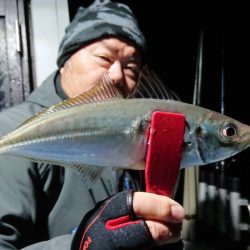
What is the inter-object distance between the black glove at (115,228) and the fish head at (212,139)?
169mm

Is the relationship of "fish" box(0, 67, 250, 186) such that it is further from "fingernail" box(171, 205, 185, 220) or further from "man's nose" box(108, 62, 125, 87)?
"man's nose" box(108, 62, 125, 87)

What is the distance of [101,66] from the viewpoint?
1351 mm

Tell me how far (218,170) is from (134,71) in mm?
882

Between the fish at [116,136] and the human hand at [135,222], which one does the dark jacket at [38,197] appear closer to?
the human hand at [135,222]

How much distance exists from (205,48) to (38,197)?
2.21 meters

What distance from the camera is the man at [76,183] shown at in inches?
28.9

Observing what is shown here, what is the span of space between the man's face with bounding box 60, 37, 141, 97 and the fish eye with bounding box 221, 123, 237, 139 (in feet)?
2.34

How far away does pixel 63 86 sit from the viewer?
56.3 inches

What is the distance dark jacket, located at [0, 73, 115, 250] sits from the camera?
1.02 m

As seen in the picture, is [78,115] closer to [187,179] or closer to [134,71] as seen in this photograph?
[134,71]

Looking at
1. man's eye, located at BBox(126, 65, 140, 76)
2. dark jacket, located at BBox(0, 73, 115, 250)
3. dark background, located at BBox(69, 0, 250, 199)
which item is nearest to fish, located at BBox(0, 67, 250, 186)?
dark jacket, located at BBox(0, 73, 115, 250)

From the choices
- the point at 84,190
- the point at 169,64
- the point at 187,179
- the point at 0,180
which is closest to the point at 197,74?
the point at 169,64

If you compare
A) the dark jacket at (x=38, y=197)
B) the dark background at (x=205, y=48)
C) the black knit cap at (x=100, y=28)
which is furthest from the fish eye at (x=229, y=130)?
the dark background at (x=205, y=48)

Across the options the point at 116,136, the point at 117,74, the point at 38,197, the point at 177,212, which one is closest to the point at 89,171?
the point at 116,136
